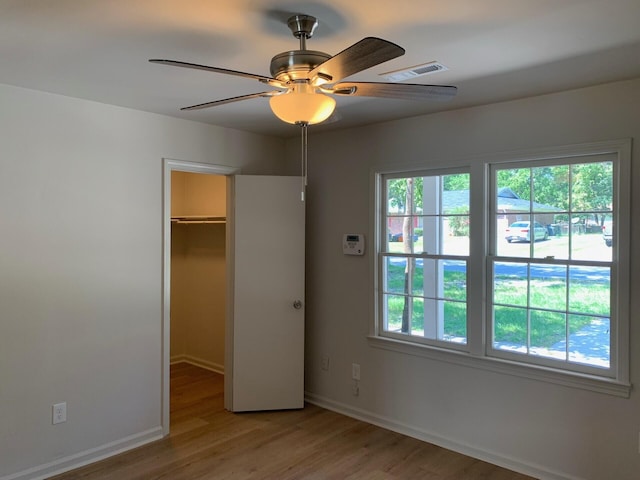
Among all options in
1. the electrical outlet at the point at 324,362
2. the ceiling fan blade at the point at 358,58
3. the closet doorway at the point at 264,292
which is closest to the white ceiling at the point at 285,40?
the ceiling fan blade at the point at 358,58

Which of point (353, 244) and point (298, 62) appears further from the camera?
point (353, 244)

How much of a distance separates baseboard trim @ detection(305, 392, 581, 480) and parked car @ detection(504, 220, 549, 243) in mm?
1438

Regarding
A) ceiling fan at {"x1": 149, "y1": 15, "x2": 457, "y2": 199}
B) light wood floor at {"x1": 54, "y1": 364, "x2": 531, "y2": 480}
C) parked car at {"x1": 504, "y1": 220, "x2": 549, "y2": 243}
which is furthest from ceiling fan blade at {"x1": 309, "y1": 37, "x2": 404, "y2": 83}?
light wood floor at {"x1": 54, "y1": 364, "x2": 531, "y2": 480}

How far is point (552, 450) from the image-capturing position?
2955 mm

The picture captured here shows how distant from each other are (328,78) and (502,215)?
1.96 meters

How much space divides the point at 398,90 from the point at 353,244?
215 cm

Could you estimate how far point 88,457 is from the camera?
316cm

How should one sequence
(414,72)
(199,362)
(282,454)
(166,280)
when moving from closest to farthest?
(414,72)
(282,454)
(166,280)
(199,362)

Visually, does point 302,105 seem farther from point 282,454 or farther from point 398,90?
point 282,454

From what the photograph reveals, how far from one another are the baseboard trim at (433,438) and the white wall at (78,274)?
1435 millimetres

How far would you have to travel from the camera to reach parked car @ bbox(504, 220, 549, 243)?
A: 308 centimetres

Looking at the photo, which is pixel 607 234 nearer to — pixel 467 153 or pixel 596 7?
pixel 467 153

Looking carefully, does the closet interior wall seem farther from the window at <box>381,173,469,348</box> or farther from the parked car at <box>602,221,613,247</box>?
the parked car at <box>602,221,613,247</box>

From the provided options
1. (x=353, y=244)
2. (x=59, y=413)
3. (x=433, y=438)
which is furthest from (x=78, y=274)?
(x=433, y=438)
